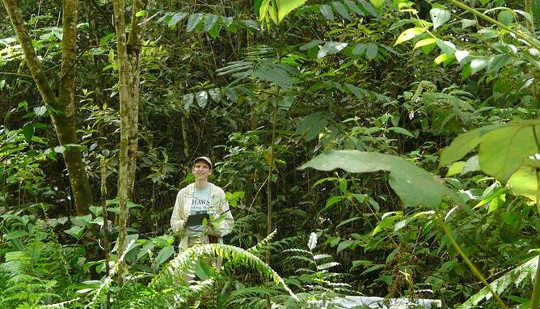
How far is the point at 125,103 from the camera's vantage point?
236 cm

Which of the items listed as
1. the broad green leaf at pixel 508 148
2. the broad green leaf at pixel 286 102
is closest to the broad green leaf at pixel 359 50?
the broad green leaf at pixel 286 102

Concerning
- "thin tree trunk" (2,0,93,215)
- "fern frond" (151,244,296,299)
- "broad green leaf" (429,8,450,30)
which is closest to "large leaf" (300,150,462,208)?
"broad green leaf" (429,8,450,30)

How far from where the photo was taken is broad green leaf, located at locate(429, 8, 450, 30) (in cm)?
164

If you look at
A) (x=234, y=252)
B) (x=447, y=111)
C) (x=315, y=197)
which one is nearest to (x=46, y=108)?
(x=234, y=252)

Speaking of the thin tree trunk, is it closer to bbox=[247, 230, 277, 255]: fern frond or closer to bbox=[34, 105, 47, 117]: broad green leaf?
bbox=[34, 105, 47, 117]: broad green leaf

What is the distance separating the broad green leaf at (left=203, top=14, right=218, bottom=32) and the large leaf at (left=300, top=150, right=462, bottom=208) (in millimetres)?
2069

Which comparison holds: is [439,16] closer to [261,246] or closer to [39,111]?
[261,246]

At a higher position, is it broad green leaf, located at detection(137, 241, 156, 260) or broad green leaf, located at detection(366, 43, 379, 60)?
broad green leaf, located at detection(366, 43, 379, 60)

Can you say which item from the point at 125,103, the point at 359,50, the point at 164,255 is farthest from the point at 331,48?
the point at 164,255

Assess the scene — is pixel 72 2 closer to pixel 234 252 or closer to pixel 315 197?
pixel 234 252

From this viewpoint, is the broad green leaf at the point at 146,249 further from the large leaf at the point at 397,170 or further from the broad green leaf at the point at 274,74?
the large leaf at the point at 397,170

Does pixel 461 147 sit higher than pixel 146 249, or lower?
higher

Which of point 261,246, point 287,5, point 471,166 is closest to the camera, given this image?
point 287,5

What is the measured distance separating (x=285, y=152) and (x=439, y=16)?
3.33 m
